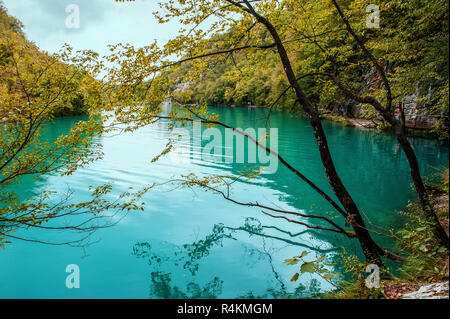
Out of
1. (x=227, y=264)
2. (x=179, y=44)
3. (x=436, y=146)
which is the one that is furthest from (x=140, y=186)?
(x=436, y=146)

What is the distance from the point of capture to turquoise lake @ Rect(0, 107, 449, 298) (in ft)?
20.7

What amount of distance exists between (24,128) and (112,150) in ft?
55.5

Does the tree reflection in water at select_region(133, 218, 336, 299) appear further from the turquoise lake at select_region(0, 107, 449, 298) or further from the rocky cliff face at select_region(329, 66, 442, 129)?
the rocky cliff face at select_region(329, 66, 442, 129)

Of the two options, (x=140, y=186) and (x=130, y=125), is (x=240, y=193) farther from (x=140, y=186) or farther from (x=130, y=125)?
(x=130, y=125)

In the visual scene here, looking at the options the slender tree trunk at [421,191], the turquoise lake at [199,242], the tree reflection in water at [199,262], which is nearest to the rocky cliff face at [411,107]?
the turquoise lake at [199,242]

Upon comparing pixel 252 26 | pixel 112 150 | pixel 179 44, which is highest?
pixel 252 26

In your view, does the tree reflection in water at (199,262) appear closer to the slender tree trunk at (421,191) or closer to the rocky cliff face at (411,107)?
the slender tree trunk at (421,191)

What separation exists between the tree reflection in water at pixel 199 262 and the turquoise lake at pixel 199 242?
0.03 m

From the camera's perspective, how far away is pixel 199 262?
7191 mm

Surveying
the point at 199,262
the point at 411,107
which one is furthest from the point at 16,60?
the point at 411,107

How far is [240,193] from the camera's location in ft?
38.6

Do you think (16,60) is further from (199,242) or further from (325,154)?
(199,242)

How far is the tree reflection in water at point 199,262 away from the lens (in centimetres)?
596

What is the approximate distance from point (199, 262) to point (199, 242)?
1.04 meters
